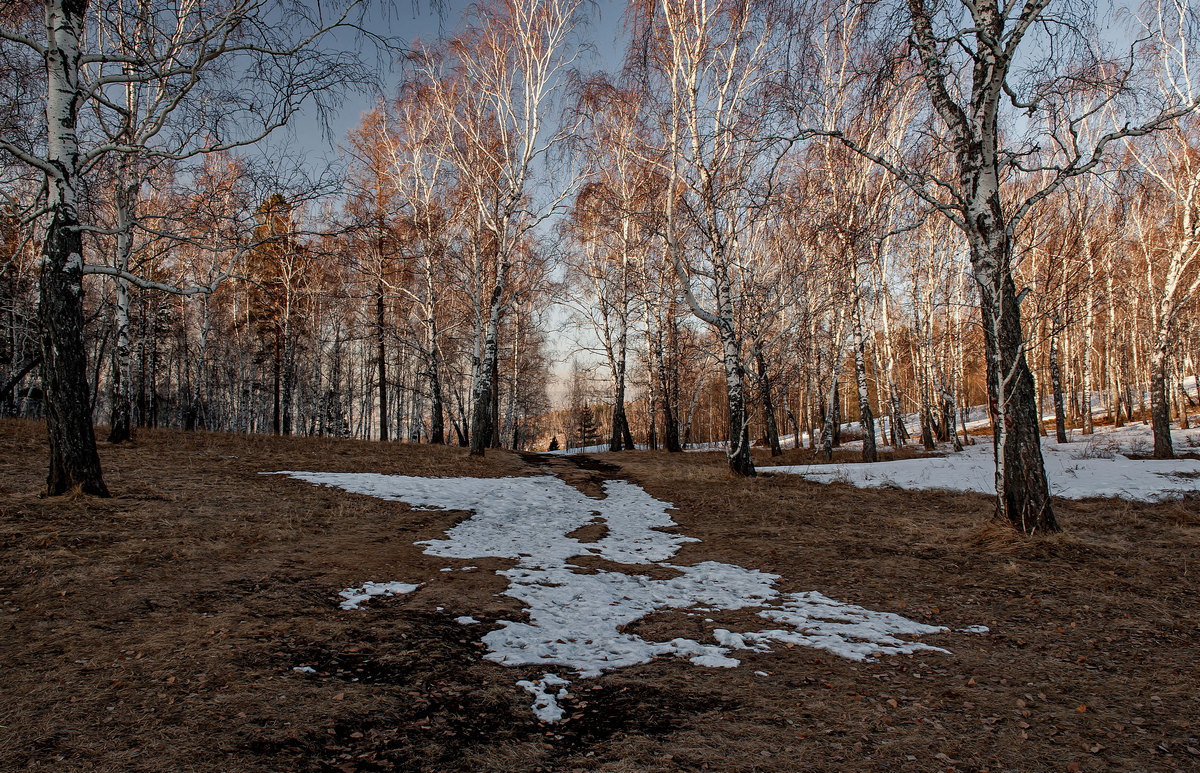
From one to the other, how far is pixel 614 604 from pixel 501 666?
4.84 feet

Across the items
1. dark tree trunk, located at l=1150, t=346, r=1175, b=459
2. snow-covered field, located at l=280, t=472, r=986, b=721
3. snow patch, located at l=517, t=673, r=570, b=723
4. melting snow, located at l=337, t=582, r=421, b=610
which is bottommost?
snow-covered field, located at l=280, t=472, r=986, b=721

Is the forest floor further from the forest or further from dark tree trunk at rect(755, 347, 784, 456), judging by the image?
dark tree trunk at rect(755, 347, 784, 456)

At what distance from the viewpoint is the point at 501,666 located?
324 centimetres

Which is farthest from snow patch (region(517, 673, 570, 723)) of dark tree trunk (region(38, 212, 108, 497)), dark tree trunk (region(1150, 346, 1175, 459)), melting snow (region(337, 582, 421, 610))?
dark tree trunk (region(1150, 346, 1175, 459))

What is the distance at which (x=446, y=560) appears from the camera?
576 centimetres

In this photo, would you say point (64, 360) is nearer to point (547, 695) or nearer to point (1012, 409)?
point (547, 695)

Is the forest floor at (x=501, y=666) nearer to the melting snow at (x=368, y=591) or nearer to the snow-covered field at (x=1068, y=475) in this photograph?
the melting snow at (x=368, y=591)

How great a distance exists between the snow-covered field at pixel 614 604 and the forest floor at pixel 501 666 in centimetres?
17

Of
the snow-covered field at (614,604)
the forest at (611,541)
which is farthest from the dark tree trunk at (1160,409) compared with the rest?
the snow-covered field at (614,604)

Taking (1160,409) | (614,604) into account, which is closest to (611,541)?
(614,604)

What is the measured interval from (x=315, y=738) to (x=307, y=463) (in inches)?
416

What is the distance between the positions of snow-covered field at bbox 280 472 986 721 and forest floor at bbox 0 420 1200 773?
0.56 ft

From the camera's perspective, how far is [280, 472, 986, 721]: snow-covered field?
136 inches

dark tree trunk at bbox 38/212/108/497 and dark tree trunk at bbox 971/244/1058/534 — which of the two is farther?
dark tree trunk at bbox 38/212/108/497
